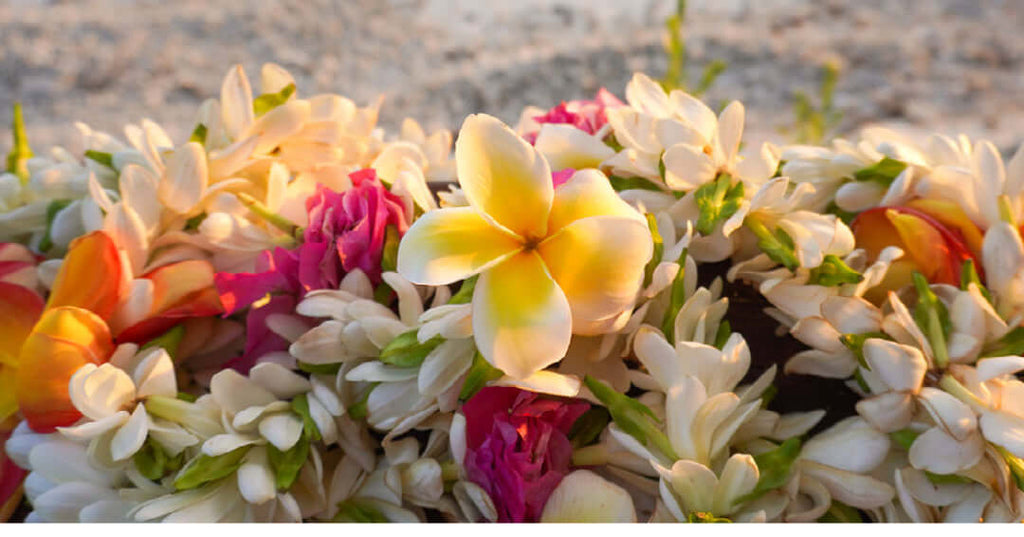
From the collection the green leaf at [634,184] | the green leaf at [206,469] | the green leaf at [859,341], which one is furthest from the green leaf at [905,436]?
the green leaf at [206,469]

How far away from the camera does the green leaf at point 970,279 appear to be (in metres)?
0.35

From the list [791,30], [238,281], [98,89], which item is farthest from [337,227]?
[791,30]

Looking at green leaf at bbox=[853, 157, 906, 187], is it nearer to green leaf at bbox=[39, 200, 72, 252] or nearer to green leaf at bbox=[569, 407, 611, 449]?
green leaf at bbox=[569, 407, 611, 449]

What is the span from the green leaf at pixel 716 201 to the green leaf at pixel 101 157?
0.28 m

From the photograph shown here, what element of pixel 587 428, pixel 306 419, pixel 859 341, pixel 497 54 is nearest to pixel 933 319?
pixel 859 341

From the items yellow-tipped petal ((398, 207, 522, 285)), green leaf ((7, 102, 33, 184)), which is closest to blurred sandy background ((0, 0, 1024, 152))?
green leaf ((7, 102, 33, 184))

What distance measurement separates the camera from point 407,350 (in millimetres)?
334

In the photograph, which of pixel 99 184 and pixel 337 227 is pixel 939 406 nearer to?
pixel 337 227

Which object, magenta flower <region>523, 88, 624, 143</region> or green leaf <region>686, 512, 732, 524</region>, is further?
magenta flower <region>523, 88, 624, 143</region>

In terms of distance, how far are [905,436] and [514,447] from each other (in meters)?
0.14

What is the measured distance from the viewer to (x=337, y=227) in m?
0.38

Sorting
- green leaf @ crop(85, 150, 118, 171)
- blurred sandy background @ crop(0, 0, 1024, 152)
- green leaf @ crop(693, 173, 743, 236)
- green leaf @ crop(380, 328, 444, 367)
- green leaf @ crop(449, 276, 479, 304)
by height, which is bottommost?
blurred sandy background @ crop(0, 0, 1024, 152)

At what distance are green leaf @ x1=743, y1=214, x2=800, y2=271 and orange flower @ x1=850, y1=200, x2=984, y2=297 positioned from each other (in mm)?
45

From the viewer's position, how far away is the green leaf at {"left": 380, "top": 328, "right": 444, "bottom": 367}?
33 centimetres
